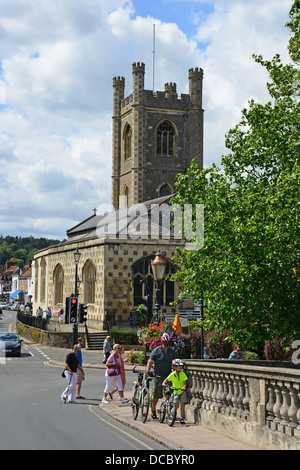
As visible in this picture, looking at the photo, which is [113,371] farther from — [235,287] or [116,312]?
[116,312]

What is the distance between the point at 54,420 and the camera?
13.4 m

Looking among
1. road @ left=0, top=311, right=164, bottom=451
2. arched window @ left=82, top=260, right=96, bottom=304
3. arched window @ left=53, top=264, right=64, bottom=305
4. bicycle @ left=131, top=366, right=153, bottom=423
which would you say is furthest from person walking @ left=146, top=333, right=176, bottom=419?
arched window @ left=53, top=264, right=64, bottom=305

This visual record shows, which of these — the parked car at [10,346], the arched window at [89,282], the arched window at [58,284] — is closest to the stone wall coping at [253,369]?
the parked car at [10,346]

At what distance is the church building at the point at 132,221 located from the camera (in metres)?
41.6

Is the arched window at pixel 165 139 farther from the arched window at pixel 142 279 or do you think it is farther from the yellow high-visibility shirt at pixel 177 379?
the yellow high-visibility shirt at pixel 177 379

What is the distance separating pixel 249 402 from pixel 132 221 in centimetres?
3491

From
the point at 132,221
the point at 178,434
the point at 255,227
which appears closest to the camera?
the point at 178,434

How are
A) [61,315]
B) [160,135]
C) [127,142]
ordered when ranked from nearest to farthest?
[61,315] → [160,135] → [127,142]

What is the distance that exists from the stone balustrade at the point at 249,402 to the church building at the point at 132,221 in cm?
2826

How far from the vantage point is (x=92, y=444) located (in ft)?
34.1

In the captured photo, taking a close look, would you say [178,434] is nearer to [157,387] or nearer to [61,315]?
[157,387]

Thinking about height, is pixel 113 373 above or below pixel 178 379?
below

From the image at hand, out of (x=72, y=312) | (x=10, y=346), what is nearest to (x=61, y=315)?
(x=10, y=346)

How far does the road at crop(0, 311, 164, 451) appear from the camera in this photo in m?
10.5
